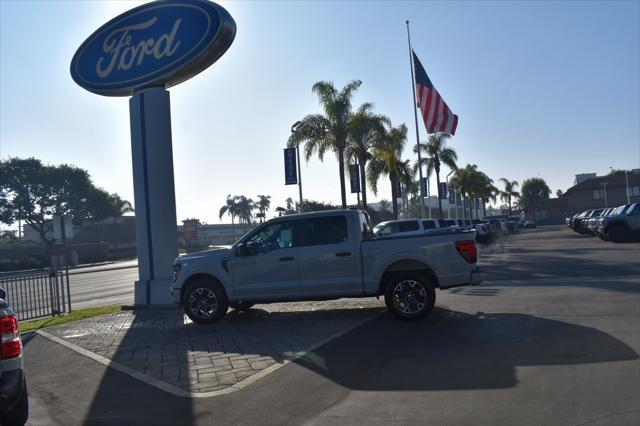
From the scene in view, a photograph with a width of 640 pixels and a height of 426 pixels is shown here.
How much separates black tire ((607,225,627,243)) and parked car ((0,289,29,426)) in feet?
97.7

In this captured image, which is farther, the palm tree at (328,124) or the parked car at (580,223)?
the parked car at (580,223)

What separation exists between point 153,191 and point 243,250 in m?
4.64

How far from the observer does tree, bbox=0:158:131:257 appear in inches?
2557

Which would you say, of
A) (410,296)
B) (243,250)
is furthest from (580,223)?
(243,250)

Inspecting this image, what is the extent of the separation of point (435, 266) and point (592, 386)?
14.4 ft

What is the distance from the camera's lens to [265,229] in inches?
452

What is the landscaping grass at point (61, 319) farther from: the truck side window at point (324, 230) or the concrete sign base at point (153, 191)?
the truck side window at point (324, 230)

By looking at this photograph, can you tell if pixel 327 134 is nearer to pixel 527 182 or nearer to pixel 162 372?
pixel 162 372

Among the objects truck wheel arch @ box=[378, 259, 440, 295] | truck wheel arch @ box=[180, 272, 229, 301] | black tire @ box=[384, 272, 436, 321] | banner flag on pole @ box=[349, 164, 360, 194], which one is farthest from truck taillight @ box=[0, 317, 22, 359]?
banner flag on pole @ box=[349, 164, 360, 194]

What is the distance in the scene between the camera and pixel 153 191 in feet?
49.4

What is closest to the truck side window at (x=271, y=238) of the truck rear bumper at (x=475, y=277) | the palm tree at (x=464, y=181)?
the truck rear bumper at (x=475, y=277)

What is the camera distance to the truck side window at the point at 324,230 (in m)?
11.2

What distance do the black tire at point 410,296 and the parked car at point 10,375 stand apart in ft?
21.6

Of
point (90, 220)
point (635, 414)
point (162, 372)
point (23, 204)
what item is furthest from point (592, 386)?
point (90, 220)
